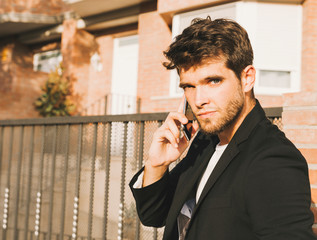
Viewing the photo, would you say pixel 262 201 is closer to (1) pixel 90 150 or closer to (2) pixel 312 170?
(2) pixel 312 170

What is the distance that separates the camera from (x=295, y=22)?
831 centimetres

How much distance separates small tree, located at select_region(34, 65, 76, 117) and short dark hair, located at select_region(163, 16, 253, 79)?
10873 millimetres

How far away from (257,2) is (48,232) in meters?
7.20

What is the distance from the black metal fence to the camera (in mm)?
3066

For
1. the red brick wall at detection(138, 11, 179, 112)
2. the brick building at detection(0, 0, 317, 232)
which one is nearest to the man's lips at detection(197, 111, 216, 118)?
the brick building at detection(0, 0, 317, 232)

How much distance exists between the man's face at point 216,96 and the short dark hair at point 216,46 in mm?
37

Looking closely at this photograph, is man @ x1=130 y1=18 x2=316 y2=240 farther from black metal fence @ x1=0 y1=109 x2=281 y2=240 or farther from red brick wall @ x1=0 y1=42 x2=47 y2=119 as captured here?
red brick wall @ x1=0 y1=42 x2=47 y2=119

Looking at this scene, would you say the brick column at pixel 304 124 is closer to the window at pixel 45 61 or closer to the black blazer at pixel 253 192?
the black blazer at pixel 253 192

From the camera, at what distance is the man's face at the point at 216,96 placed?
64.8 inches

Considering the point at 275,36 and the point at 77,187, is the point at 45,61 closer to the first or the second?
the point at 275,36

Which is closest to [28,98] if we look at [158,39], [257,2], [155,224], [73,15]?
[73,15]

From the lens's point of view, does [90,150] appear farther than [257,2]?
No

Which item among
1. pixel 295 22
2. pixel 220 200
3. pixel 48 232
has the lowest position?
pixel 48 232

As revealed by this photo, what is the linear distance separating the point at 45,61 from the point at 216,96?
1458 cm
